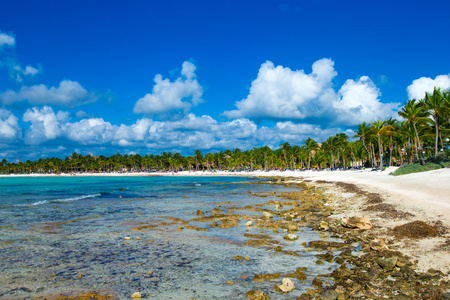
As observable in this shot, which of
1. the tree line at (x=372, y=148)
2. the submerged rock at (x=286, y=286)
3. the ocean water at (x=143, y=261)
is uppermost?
the tree line at (x=372, y=148)

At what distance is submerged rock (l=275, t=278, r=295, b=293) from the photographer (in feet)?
25.8

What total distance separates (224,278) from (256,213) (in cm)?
1300

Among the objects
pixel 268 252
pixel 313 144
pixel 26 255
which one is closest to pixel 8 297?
pixel 26 255

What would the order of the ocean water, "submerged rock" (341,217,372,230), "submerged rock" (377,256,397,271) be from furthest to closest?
"submerged rock" (341,217,372,230) < "submerged rock" (377,256,397,271) < the ocean water

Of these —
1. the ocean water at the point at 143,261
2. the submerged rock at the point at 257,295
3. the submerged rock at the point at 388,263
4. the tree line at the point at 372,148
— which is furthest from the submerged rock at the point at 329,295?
the tree line at the point at 372,148

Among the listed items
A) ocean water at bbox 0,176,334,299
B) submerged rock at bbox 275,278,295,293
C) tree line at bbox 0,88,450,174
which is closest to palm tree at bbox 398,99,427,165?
tree line at bbox 0,88,450,174

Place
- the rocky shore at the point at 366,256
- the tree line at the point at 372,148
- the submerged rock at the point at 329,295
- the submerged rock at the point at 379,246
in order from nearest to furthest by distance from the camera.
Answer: the submerged rock at the point at 329,295, the rocky shore at the point at 366,256, the submerged rock at the point at 379,246, the tree line at the point at 372,148

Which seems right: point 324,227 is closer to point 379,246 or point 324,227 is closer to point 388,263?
point 379,246

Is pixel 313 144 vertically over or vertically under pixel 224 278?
over

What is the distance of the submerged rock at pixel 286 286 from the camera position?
25.8 ft

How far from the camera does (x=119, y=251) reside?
41.0ft

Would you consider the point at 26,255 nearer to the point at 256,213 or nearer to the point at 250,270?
the point at 250,270

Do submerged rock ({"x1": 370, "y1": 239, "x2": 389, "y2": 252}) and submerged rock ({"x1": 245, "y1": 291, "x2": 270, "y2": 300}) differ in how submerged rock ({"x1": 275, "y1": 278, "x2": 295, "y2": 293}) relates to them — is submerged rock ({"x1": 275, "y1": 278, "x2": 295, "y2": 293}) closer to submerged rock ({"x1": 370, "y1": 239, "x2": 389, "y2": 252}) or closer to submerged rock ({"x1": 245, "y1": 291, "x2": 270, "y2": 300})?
submerged rock ({"x1": 245, "y1": 291, "x2": 270, "y2": 300})

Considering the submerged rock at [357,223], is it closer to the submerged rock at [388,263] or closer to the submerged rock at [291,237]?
the submerged rock at [291,237]
